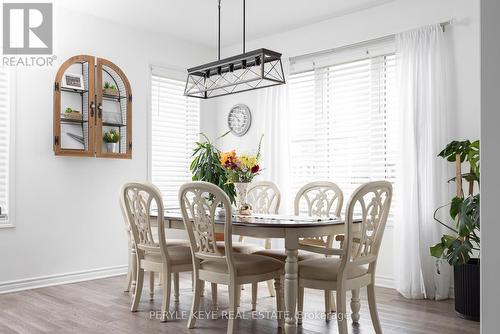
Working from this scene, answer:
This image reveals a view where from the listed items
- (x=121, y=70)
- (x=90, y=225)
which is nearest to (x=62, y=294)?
(x=90, y=225)

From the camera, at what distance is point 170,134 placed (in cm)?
585

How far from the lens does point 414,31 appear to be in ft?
14.4

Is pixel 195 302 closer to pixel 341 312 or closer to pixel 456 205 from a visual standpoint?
pixel 341 312

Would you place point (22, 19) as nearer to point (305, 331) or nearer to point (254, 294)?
point (254, 294)

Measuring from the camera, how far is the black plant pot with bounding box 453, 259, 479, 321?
3475 millimetres

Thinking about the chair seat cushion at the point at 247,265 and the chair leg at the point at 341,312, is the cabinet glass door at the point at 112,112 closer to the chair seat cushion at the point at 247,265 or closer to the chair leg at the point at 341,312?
the chair seat cushion at the point at 247,265

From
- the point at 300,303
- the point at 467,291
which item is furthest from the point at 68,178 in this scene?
the point at 467,291

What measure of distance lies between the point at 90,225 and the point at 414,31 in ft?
12.5

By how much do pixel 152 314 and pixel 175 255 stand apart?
492 millimetres

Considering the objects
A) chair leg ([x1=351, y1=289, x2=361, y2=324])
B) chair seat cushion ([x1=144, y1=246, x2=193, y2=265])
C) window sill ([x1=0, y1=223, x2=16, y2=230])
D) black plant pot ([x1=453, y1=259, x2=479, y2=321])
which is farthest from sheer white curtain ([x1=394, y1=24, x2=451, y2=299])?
window sill ([x1=0, y1=223, x2=16, y2=230])

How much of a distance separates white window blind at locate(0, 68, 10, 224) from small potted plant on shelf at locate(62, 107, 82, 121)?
52 cm

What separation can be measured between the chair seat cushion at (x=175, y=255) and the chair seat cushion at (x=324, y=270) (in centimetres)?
99

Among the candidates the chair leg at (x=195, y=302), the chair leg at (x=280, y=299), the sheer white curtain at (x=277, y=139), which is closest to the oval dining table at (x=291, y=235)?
the chair leg at (x=280, y=299)

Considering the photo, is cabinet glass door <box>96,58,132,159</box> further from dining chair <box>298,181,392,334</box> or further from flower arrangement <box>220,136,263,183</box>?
dining chair <box>298,181,392,334</box>
